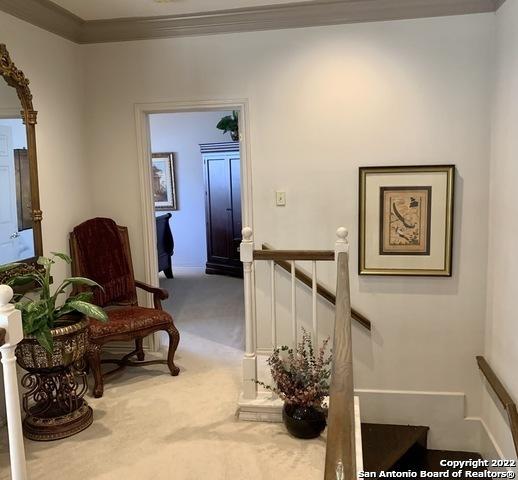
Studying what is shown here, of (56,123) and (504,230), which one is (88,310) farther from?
(504,230)

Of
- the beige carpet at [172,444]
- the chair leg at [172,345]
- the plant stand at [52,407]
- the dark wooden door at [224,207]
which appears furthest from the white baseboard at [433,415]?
the dark wooden door at [224,207]

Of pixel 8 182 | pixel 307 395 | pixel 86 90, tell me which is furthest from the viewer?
pixel 86 90

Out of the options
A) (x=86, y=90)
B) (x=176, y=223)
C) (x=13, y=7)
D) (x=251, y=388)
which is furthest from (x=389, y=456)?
(x=176, y=223)

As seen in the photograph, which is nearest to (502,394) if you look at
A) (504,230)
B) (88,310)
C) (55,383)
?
(504,230)

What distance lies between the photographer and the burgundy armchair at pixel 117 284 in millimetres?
3266

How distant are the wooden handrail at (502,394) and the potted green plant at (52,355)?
7.60ft

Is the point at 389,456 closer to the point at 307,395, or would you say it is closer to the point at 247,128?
the point at 307,395

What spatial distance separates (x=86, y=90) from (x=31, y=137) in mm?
819

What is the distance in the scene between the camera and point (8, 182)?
2.86 meters

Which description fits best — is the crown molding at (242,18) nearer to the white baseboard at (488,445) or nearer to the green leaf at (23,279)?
the green leaf at (23,279)

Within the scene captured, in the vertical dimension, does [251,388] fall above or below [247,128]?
below

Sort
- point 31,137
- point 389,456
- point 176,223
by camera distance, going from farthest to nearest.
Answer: point 176,223 → point 389,456 → point 31,137

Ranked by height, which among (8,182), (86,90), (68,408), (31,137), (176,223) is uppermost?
(86,90)

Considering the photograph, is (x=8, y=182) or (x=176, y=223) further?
(x=176, y=223)
